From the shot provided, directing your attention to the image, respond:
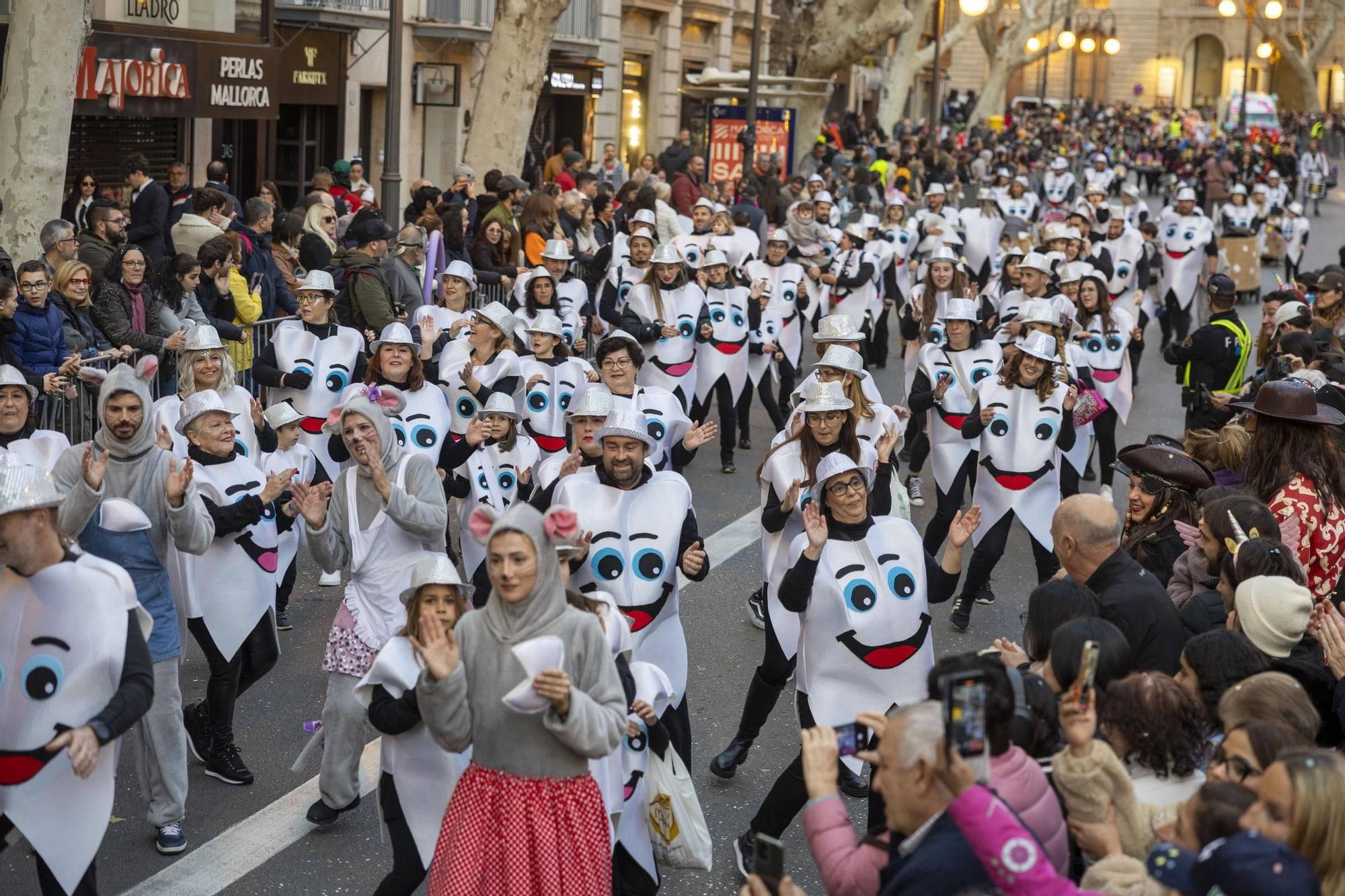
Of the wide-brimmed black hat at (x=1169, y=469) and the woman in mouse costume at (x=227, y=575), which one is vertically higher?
the wide-brimmed black hat at (x=1169, y=469)

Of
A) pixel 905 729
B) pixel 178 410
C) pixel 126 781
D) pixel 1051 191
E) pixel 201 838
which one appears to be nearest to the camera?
pixel 905 729

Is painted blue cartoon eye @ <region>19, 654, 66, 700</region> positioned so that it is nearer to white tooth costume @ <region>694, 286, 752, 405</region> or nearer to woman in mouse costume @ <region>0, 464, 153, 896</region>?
woman in mouse costume @ <region>0, 464, 153, 896</region>

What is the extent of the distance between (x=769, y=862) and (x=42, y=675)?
2.29 metres

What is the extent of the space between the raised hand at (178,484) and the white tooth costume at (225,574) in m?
0.46

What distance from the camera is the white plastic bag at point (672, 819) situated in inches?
220

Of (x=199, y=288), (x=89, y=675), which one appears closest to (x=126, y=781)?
(x=89, y=675)

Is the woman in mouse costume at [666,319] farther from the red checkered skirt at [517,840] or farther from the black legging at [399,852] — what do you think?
the red checkered skirt at [517,840]

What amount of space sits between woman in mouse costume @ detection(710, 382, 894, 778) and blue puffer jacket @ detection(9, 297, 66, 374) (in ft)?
13.5

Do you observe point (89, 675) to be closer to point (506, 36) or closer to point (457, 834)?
point (457, 834)

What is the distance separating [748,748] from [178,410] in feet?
9.53

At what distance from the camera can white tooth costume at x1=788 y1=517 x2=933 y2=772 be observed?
6.32 meters

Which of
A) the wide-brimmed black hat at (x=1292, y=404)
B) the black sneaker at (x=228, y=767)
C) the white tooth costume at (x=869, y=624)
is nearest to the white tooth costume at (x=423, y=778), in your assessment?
the white tooth costume at (x=869, y=624)

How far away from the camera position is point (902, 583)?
633 centimetres

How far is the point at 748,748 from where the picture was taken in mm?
7352
